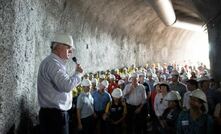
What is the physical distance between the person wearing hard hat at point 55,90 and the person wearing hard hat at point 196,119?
1.46m

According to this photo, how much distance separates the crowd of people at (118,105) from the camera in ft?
15.8

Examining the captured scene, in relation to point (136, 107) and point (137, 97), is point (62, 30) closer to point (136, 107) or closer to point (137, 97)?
point (137, 97)

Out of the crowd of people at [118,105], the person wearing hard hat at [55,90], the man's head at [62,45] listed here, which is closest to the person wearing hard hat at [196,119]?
the crowd of people at [118,105]

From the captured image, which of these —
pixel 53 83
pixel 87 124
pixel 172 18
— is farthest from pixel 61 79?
pixel 172 18

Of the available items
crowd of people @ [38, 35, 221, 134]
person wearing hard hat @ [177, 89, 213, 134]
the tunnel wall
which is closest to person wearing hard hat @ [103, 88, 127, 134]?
crowd of people @ [38, 35, 221, 134]

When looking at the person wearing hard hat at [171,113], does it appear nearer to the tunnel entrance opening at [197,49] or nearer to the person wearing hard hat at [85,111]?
the person wearing hard hat at [85,111]

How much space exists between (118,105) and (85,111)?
96cm

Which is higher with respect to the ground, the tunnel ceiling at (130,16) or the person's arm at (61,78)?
the tunnel ceiling at (130,16)

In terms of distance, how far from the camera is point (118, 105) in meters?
8.89

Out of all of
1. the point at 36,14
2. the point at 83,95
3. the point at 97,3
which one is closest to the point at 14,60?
the point at 36,14

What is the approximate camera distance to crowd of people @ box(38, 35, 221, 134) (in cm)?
480

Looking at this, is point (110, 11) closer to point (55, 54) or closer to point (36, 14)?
point (36, 14)

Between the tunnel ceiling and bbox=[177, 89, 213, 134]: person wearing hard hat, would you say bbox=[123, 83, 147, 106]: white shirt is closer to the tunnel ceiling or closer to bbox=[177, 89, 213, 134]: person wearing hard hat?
the tunnel ceiling

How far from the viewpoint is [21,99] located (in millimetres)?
6223
